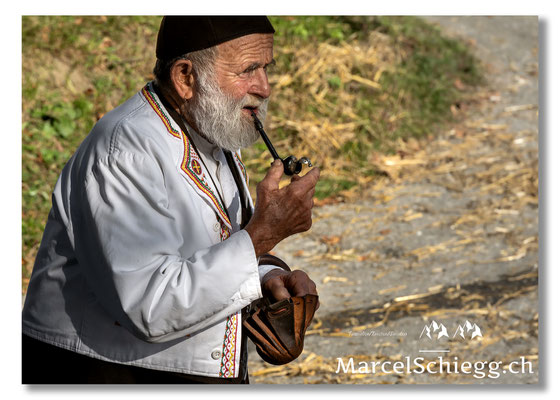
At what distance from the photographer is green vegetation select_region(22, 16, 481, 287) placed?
5.11 metres

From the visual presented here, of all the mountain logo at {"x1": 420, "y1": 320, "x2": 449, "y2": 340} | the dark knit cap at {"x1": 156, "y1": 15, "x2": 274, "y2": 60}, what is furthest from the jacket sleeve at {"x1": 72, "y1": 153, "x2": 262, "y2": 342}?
the mountain logo at {"x1": 420, "y1": 320, "x2": 449, "y2": 340}

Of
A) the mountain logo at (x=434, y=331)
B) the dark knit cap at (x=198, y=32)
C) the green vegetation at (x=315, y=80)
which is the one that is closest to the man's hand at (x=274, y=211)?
the dark knit cap at (x=198, y=32)

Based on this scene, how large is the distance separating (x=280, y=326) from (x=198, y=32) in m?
0.87

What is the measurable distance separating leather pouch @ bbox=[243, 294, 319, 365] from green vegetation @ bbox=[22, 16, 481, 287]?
3023 millimetres

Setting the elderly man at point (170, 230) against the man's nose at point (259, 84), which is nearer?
the elderly man at point (170, 230)

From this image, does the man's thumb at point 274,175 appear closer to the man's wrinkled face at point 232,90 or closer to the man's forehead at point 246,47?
the man's wrinkled face at point 232,90

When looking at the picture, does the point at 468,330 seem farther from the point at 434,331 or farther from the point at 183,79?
the point at 183,79

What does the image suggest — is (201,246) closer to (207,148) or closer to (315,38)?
(207,148)

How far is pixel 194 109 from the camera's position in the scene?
2.27m

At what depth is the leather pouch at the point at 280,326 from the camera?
7.47 ft

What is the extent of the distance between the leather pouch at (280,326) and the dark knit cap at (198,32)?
2.52ft

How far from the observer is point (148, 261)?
192cm
